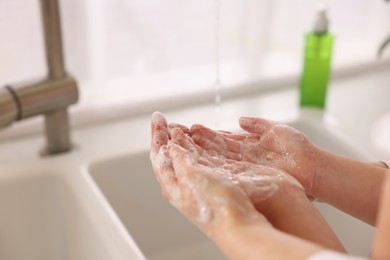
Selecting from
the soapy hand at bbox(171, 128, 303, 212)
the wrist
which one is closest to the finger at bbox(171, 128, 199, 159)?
the soapy hand at bbox(171, 128, 303, 212)

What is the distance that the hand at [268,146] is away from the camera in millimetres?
726

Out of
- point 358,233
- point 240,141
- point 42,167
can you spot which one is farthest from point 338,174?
point 42,167

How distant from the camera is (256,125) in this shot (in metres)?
0.78

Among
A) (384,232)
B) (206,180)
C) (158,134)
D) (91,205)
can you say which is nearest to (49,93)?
(91,205)

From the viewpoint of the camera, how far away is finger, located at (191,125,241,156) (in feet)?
2.46

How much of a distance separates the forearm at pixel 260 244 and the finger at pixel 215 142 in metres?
0.17

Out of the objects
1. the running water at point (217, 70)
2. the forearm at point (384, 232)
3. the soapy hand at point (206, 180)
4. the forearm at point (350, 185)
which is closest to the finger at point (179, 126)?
the soapy hand at point (206, 180)

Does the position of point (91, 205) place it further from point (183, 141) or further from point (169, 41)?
point (169, 41)

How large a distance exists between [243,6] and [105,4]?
0.28 meters

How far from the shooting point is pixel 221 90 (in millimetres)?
1213

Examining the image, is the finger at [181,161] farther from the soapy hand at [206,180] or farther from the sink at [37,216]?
the sink at [37,216]

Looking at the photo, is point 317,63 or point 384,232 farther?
point 317,63

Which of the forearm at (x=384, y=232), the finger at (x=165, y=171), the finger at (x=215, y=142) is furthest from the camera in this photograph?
the finger at (x=215, y=142)

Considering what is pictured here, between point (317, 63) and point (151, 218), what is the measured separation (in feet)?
1.34
